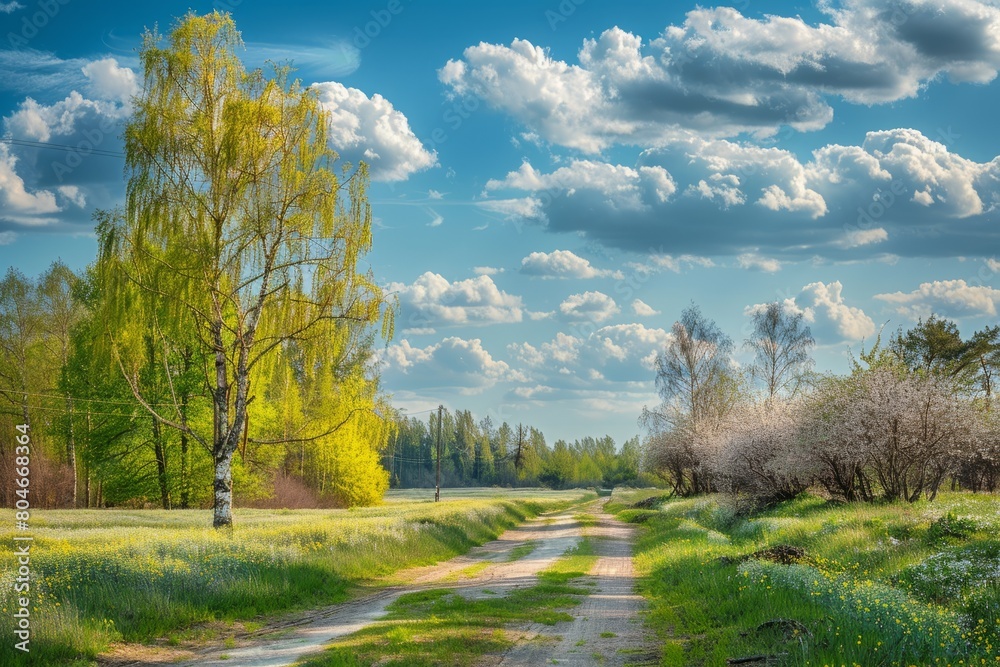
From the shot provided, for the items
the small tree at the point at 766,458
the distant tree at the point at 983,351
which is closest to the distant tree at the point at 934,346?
the distant tree at the point at 983,351

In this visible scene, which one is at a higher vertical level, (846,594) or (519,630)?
(846,594)

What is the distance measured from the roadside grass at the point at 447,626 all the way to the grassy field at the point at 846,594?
2.20m

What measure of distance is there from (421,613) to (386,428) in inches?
1152

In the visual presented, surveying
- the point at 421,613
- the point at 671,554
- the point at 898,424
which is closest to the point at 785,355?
the point at 898,424

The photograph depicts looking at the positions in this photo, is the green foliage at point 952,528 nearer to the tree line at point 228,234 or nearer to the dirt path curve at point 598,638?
the dirt path curve at point 598,638

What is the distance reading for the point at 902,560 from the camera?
1352cm

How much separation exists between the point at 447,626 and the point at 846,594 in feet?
19.8

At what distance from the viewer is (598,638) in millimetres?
11148

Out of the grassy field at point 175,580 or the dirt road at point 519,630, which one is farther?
the grassy field at point 175,580

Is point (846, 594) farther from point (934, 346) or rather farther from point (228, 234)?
point (934, 346)

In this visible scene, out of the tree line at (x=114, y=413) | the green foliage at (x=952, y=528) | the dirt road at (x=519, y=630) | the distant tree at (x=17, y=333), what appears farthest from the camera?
the distant tree at (x=17, y=333)

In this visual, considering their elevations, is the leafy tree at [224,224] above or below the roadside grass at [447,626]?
above

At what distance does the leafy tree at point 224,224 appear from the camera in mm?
20922

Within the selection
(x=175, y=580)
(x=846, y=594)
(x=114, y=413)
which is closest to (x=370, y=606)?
(x=175, y=580)
